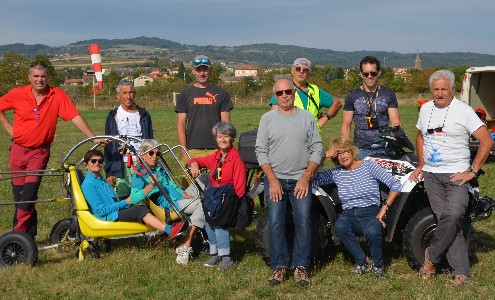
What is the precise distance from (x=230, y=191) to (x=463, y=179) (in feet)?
6.60

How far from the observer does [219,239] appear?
221 inches

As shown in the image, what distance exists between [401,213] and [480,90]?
31.8 ft

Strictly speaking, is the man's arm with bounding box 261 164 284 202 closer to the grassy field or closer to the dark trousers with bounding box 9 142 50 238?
the grassy field

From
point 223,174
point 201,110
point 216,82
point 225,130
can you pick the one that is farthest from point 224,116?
point 216,82

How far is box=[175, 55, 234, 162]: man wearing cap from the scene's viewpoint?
245 inches

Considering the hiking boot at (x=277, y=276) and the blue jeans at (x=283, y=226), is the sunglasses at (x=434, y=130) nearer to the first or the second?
the blue jeans at (x=283, y=226)

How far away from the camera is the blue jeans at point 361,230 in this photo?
5.14 m

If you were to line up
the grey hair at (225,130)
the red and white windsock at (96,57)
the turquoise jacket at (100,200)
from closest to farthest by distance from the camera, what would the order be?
the grey hair at (225,130)
the turquoise jacket at (100,200)
the red and white windsock at (96,57)

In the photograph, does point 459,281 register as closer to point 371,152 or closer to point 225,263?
point 371,152

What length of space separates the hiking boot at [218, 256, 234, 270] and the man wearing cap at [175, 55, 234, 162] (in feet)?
3.89

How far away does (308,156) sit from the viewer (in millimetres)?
5082

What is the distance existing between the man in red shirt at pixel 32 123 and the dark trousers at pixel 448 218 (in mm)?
3266

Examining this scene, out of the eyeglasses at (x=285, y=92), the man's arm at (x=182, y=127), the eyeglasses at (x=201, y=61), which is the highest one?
the eyeglasses at (x=201, y=61)

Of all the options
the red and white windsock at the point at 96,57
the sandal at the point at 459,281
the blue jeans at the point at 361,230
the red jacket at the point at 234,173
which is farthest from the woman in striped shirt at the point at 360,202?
the red and white windsock at the point at 96,57
